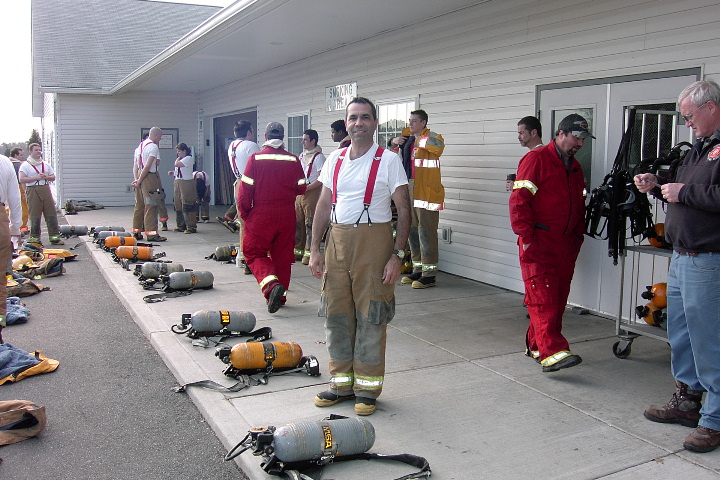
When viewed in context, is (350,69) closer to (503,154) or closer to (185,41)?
(185,41)

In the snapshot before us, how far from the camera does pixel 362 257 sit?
14.4 feet

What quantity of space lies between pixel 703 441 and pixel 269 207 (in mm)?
5008

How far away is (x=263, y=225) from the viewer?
24.6 feet

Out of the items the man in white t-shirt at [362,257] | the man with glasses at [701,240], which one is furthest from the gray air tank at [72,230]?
the man with glasses at [701,240]

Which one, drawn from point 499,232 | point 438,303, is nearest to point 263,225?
point 438,303

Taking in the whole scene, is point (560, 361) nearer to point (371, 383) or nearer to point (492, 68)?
point (371, 383)

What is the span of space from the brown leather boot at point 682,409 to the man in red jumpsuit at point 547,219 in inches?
40.0

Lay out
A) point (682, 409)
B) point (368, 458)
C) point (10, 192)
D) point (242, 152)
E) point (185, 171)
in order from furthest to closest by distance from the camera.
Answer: point (185, 171)
point (242, 152)
point (10, 192)
point (682, 409)
point (368, 458)

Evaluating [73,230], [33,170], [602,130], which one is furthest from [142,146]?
[602,130]

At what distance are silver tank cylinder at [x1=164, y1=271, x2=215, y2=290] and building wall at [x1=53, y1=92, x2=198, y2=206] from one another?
14887 mm

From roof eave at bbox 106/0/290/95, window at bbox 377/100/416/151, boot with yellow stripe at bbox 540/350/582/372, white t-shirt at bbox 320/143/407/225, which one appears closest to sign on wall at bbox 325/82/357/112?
window at bbox 377/100/416/151

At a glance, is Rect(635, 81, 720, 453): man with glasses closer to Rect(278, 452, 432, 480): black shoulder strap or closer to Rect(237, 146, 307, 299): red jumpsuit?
Rect(278, 452, 432, 480): black shoulder strap

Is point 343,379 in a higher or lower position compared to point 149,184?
lower

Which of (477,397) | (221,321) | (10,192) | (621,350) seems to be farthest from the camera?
(10,192)
